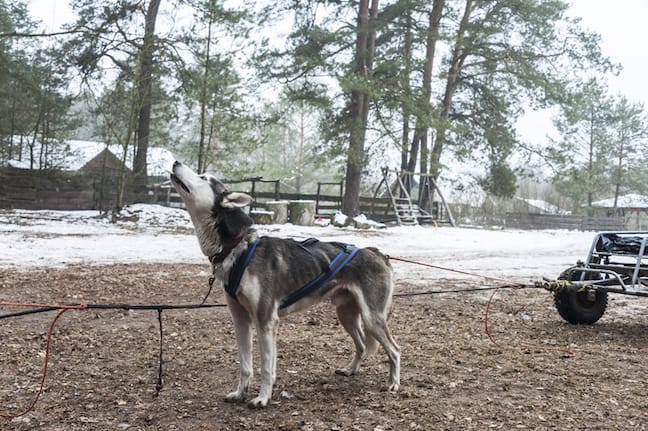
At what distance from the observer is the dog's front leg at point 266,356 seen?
3889 mm

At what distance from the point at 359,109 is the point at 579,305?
19.2 m

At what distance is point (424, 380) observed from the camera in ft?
15.3

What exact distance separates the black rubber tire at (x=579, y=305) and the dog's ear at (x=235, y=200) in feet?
15.4

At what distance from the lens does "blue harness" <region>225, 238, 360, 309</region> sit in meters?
3.87

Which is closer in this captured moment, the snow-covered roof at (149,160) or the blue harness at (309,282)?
the blue harness at (309,282)

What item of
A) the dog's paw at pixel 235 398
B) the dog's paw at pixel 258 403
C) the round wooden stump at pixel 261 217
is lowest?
the dog's paw at pixel 235 398

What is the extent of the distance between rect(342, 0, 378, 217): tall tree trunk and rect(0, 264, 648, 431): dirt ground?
17463mm

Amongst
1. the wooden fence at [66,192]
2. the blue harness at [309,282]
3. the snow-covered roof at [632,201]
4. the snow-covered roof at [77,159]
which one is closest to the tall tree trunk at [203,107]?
the wooden fence at [66,192]

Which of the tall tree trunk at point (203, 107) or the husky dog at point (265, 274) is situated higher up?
the tall tree trunk at point (203, 107)

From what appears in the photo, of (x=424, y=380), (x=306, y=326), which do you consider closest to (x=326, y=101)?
(x=306, y=326)

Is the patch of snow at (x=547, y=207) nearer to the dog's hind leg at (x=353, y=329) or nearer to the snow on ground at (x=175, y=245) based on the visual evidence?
the snow on ground at (x=175, y=245)

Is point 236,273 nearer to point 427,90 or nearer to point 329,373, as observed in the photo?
point 329,373

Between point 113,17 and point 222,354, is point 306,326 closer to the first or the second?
point 222,354

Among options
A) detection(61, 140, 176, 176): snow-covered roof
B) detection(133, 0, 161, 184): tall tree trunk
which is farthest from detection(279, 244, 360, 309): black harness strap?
detection(61, 140, 176, 176): snow-covered roof
